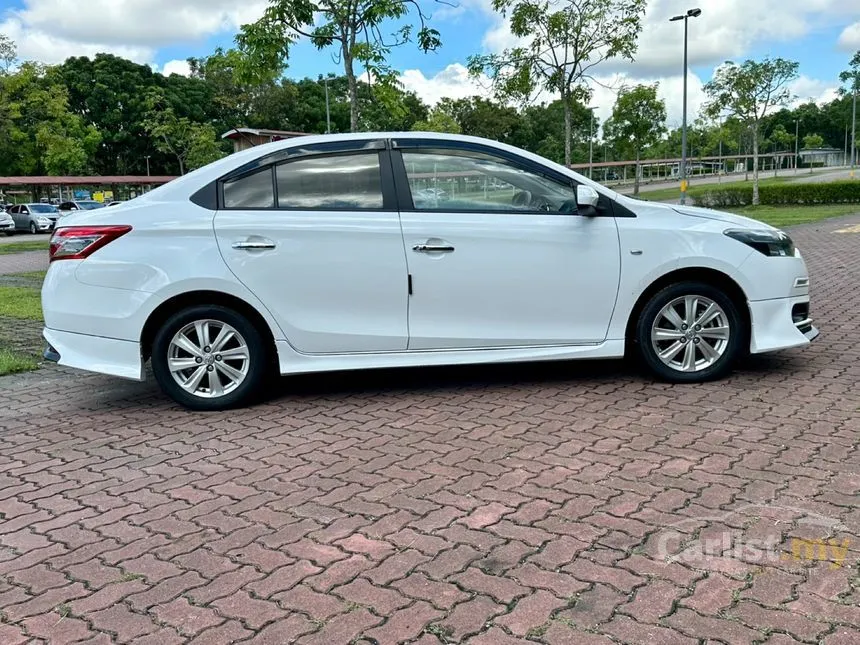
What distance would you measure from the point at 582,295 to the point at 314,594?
9.86 feet

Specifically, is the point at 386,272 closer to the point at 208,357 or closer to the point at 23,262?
the point at 208,357

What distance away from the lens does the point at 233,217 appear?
498cm

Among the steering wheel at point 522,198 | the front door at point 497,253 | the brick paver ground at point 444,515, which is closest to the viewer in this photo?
the brick paver ground at point 444,515

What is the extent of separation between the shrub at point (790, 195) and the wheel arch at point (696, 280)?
99.5 feet

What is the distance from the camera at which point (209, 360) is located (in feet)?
16.5

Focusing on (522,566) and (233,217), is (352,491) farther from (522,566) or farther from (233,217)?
(233,217)

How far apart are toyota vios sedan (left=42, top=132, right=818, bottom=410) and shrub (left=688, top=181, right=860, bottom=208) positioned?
30550 millimetres

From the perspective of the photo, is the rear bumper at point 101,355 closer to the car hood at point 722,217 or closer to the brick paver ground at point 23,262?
the car hood at point 722,217

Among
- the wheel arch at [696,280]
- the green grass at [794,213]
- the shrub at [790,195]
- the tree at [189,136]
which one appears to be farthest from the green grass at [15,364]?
the tree at [189,136]

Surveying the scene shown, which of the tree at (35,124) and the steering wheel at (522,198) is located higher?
the tree at (35,124)

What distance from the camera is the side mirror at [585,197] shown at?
16.4 ft

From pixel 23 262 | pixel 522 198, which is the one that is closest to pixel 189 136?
pixel 23 262

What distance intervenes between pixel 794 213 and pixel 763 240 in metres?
25.9

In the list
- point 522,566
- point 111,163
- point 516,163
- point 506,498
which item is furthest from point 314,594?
point 111,163
